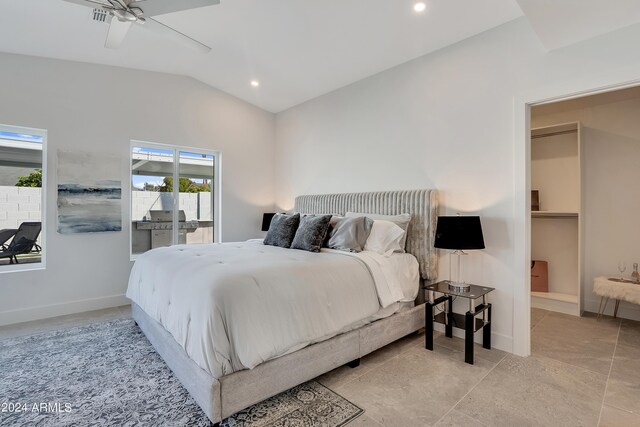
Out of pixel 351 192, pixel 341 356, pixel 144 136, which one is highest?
pixel 144 136

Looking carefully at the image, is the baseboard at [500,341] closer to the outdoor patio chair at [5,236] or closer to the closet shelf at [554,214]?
the closet shelf at [554,214]

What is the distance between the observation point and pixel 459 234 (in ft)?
8.77

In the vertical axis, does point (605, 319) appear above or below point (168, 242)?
below

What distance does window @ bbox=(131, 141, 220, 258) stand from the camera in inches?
171

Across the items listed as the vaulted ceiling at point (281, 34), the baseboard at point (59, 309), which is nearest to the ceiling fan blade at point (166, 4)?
the vaulted ceiling at point (281, 34)

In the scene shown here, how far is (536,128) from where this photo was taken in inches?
155

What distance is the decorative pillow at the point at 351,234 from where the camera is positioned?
3.01 metres

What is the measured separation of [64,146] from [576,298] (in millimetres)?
6403

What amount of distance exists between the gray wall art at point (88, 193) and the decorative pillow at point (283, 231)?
2.15 metres

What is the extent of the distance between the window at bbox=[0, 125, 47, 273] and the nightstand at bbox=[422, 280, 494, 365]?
439 centimetres

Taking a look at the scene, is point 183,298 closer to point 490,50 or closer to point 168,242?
point 168,242

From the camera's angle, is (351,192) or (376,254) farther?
(351,192)

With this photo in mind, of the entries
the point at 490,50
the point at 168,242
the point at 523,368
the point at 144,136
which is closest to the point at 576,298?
the point at 523,368

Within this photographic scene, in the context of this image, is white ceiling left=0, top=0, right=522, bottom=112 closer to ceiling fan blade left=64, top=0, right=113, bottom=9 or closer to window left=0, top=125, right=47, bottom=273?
ceiling fan blade left=64, top=0, right=113, bottom=9
